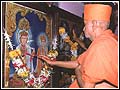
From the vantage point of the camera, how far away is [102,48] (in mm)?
1710

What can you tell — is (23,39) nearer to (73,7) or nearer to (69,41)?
(69,41)

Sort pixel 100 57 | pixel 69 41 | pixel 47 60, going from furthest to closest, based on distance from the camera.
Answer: pixel 69 41
pixel 47 60
pixel 100 57

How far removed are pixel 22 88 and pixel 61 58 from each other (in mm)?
748

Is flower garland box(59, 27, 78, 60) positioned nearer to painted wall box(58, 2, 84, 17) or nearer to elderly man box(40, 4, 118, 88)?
painted wall box(58, 2, 84, 17)

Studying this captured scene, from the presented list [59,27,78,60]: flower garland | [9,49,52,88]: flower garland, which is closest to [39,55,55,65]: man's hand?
[9,49,52,88]: flower garland

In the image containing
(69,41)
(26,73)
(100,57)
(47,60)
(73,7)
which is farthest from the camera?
(73,7)

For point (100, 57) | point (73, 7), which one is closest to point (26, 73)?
point (100, 57)

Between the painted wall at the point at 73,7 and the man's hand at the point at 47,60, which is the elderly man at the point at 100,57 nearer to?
the man's hand at the point at 47,60

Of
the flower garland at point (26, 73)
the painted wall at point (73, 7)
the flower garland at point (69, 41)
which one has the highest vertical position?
the painted wall at point (73, 7)

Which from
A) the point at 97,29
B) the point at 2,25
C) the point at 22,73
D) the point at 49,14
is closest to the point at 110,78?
the point at 97,29

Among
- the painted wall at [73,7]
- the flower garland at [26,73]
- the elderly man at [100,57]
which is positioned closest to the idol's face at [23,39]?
the flower garland at [26,73]

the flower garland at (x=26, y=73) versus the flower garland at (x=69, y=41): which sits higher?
the flower garland at (x=69, y=41)

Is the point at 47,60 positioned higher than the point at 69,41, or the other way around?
the point at 69,41

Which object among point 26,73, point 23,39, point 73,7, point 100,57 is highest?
point 73,7
